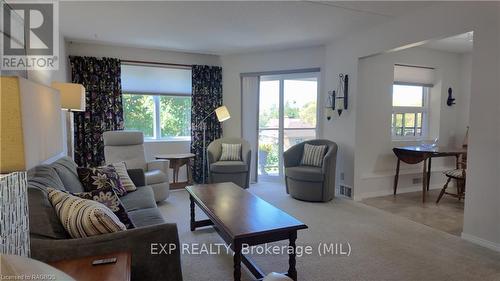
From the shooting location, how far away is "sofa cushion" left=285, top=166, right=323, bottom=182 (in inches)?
162

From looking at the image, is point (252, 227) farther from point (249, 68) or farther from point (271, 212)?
point (249, 68)

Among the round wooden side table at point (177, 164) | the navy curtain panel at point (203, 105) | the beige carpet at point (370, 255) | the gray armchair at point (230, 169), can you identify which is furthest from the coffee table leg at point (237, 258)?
the navy curtain panel at point (203, 105)

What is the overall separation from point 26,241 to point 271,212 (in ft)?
5.29

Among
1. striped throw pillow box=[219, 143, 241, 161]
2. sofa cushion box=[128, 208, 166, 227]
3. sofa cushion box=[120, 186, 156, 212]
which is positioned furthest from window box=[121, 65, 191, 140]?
sofa cushion box=[128, 208, 166, 227]

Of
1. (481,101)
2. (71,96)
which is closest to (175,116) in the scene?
(71,96)

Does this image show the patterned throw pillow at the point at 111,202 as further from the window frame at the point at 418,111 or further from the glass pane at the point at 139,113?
the window frame at the point at 418,111

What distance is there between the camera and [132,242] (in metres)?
1.55

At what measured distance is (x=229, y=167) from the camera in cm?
474

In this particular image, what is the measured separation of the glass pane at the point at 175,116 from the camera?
5.43 m

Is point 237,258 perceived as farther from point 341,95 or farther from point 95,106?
point 95,106

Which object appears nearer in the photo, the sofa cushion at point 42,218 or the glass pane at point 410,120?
the sofa cushion at point 42,218

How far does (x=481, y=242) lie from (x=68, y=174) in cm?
379

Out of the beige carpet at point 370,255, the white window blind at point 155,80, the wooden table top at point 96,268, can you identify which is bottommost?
the beige carpet at point 370,255

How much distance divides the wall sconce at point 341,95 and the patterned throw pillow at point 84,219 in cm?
369
